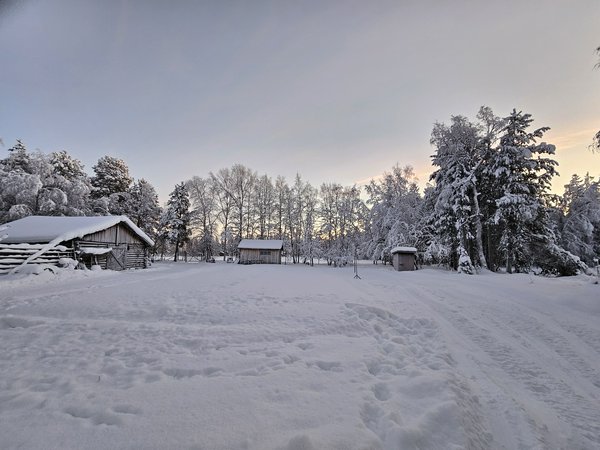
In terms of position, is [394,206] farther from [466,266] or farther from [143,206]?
[143,206]

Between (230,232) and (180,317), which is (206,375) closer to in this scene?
(180,317)

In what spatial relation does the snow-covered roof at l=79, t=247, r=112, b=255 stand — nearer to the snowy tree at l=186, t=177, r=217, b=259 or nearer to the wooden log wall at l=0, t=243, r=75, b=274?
the wooden log wall at l=0, t=243, r=75, b=274

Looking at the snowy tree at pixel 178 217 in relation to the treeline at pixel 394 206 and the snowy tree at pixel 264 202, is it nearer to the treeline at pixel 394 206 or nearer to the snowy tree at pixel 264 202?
the treeline at pixel 394 206

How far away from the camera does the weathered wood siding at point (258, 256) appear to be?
39.4 meters

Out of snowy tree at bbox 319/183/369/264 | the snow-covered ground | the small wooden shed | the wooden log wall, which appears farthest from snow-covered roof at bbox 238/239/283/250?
the snow-covered ground

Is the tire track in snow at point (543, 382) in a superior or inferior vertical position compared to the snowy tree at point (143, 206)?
inferior

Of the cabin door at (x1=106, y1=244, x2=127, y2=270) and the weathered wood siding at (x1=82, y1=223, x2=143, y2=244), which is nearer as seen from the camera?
the weathered wood siding at (x1=82, y1=223, x2=143, y2=244)

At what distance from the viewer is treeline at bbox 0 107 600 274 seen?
2125 centimetres

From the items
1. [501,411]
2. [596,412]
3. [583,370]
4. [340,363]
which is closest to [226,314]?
[340,363]

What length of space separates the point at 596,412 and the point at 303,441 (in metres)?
3.86

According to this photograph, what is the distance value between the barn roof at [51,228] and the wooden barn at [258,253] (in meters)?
19.5

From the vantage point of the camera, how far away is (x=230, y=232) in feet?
148

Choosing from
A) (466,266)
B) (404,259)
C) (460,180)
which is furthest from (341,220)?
(466,266)

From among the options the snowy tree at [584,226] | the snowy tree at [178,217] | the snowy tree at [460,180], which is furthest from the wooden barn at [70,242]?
the snowy tree at [584,226]
